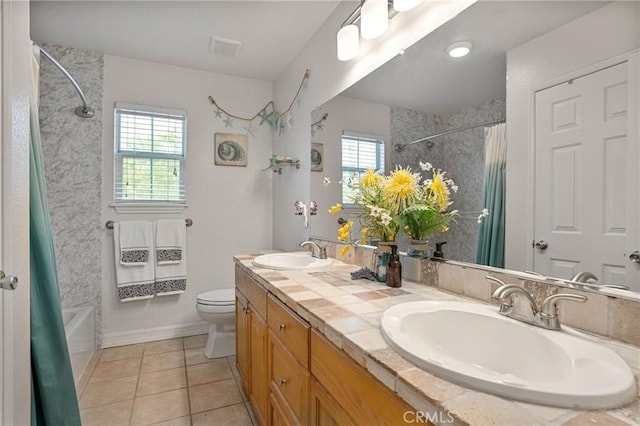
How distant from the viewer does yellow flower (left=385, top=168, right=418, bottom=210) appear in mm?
1230

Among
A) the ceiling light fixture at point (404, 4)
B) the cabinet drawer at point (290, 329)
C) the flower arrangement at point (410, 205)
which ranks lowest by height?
the cabinet drawer at point (290, 329)

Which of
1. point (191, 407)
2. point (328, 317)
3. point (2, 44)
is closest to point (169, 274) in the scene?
point (191, 407)

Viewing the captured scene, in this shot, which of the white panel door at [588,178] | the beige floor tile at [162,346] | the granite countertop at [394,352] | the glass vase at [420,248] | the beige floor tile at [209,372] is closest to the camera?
the granite countertop at [394,352]

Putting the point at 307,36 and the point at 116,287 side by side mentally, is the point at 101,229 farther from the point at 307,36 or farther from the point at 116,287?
the point at 307,36

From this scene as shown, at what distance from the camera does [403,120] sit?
1.46 m

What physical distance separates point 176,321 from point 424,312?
260 centimetres

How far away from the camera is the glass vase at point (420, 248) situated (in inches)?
49.8

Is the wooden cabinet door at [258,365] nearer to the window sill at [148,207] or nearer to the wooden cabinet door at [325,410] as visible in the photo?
the wooden cabinet door at [325,410]

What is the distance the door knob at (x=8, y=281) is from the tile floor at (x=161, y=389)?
113 centimetres

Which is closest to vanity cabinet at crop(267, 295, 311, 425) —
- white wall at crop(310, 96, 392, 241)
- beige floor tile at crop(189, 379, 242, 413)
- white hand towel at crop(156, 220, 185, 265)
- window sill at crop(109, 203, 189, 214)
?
beige floor tile at crop(189, 379, 242, 413)

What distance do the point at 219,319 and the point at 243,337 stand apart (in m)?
0.59

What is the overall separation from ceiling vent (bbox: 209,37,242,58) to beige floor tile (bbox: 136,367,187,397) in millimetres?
2466

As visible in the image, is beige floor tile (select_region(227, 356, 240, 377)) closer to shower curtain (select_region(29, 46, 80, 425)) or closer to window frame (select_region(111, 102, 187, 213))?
shower curtain (select_region(29, 46, 80, 425))

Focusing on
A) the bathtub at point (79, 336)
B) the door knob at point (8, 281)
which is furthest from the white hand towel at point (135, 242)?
the door knob at point (8, 281)
